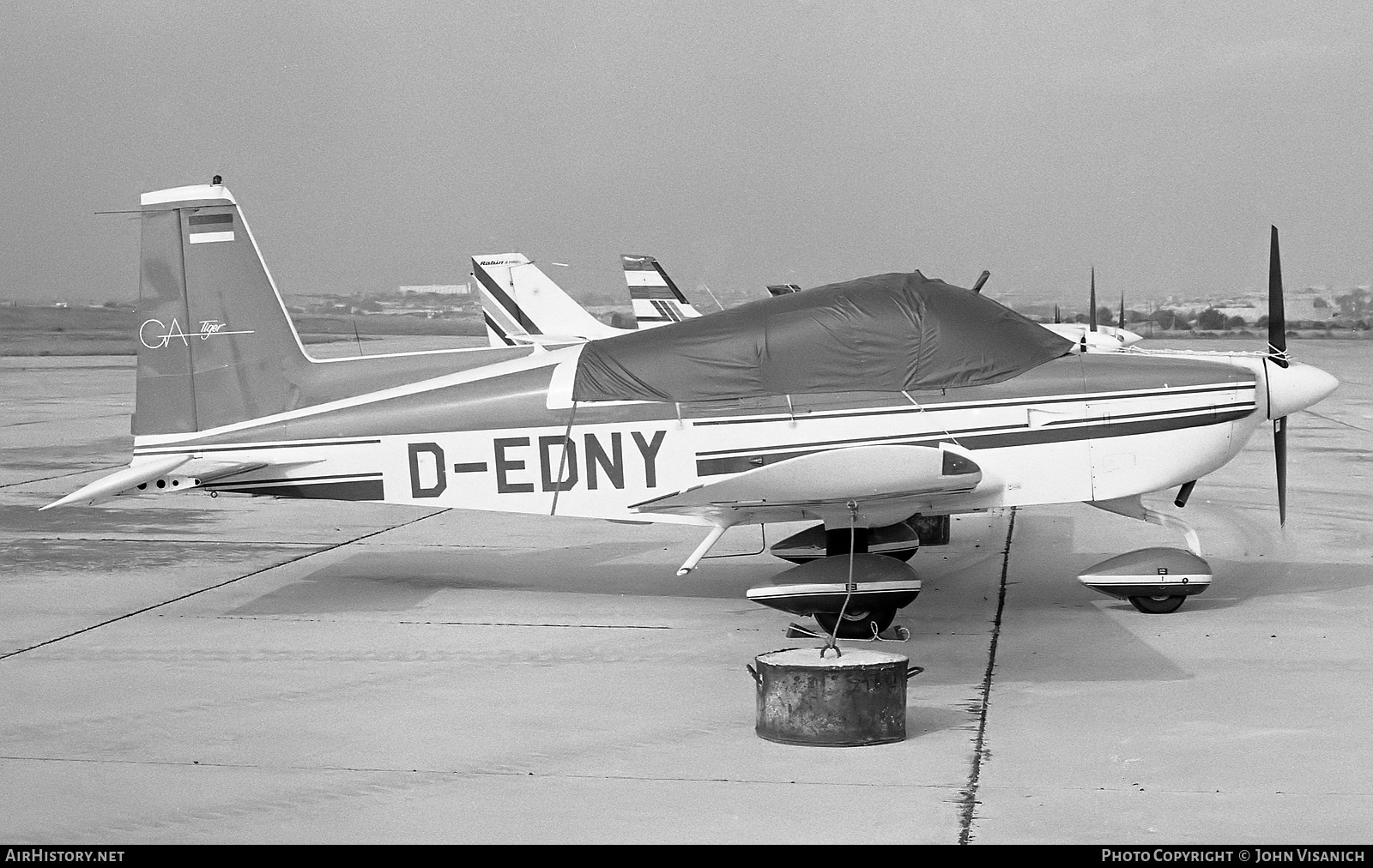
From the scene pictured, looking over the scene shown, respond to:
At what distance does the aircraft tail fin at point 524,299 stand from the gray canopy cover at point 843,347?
14394 mm

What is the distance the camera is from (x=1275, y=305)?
9586mm

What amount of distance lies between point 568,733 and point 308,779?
1154 millimetres

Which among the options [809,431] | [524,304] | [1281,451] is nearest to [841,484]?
[809,431]

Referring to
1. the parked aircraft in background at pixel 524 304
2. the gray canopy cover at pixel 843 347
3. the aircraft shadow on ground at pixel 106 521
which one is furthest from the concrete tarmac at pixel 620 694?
the parked aircraft in background at pixel 524 304

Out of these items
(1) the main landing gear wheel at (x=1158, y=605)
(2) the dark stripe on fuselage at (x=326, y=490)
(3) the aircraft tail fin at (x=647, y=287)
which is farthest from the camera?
(3) the aircraft tail fin at (x=647, y=287)

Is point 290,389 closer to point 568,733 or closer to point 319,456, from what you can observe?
point 319,456

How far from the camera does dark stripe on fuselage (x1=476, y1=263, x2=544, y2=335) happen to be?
2350 centimetres

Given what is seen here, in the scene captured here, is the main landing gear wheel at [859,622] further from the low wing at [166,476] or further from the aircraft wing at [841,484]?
the low wing at [166,476]

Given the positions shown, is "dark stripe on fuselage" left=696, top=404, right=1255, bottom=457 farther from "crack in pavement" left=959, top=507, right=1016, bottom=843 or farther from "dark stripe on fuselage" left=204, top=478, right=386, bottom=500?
"dark stripe on fuselage" left=204, top=478, right=386, bottom=500

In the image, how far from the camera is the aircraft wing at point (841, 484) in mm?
8125

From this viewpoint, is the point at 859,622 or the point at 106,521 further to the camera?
the point at 106,521

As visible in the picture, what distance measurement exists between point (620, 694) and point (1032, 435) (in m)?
3.09

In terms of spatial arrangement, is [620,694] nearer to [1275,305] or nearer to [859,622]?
[859,622]

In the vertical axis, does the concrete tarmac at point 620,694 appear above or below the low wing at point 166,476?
below
